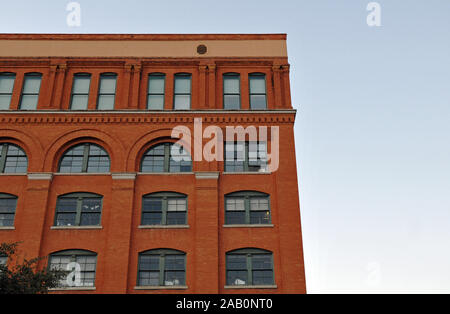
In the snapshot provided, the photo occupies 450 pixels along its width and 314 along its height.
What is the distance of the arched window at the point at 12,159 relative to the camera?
28.2m

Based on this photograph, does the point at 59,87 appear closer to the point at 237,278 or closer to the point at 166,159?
the point at 166,159

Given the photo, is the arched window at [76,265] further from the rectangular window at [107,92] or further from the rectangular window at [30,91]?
the rectangular window at [30,91]

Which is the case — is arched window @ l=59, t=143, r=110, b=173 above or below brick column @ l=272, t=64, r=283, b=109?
below

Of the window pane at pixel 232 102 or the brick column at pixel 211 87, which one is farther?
the window pane at pixel 232 102

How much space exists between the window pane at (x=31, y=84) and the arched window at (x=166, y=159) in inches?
329

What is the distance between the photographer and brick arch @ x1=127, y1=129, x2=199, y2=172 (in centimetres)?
2798

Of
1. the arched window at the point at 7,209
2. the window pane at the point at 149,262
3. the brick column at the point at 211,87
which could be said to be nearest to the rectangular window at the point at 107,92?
the brick column at the point at 211,87

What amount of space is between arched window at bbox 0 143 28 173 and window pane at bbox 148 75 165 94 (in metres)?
8.37

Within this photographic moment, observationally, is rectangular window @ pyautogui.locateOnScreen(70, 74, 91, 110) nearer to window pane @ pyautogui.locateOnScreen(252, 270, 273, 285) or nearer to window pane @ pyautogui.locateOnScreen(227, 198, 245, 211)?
window pane @ pyautogui.locateOnScreen(227, 198, 245, 211)

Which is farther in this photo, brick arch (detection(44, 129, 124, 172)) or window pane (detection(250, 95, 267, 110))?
window pane (detection(250, 95, 267, 110))

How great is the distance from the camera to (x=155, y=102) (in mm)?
30453

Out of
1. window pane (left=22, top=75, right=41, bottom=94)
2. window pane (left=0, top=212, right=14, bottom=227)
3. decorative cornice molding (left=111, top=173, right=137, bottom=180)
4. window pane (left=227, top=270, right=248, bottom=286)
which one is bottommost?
window pane (left=227, top=270, right=248, bottom=286)

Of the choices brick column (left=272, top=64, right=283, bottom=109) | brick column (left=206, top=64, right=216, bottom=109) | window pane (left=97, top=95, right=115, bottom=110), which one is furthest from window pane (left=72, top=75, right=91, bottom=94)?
brick column (left=272, top=64, right=283, bottom=109)

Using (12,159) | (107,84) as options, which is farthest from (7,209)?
(107,84)
